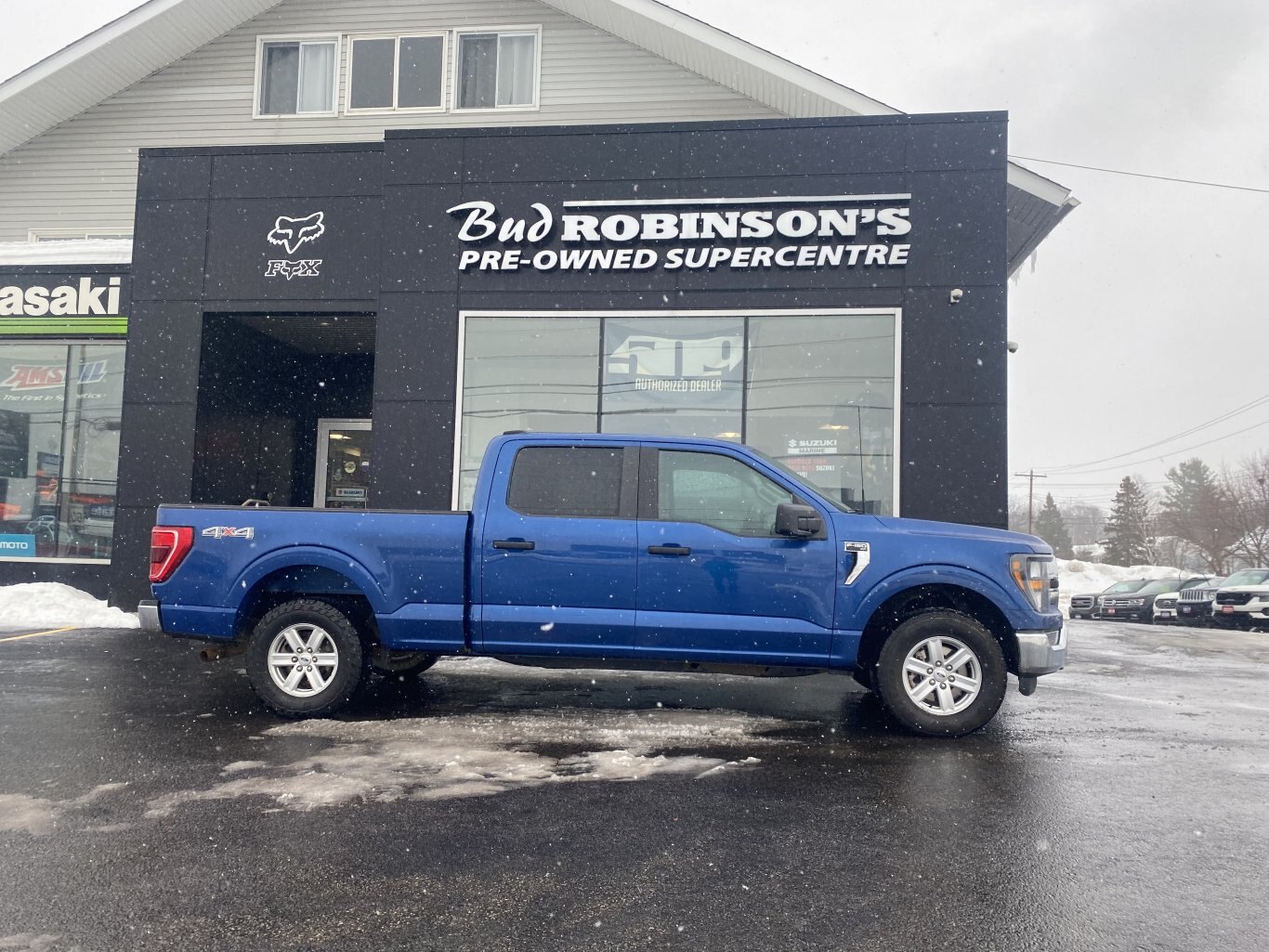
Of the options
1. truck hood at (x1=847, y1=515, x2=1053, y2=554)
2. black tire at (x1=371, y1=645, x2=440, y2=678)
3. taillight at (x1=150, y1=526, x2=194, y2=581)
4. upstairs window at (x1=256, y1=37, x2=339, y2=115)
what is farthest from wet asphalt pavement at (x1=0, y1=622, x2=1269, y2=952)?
upstairs window at (x1=256, y1=37, x2=339, y2=115)

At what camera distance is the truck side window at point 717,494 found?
593 centimetres

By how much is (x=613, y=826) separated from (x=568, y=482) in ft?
8.78

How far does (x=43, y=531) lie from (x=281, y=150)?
266 inches

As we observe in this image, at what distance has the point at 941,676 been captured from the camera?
574 centimetres

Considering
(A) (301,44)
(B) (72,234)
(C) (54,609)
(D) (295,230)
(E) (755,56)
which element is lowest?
(C) (54,609)

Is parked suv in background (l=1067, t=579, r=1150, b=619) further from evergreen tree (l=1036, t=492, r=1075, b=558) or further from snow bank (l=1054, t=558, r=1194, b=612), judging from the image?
evergreen tree (l=1036, t=492, r=1075, b=558)

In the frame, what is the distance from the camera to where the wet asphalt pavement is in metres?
3.02

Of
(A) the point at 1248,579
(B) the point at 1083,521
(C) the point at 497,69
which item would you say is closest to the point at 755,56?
(C) the point at 497,69

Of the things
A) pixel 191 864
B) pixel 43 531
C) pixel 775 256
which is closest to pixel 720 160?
pixel 775 256

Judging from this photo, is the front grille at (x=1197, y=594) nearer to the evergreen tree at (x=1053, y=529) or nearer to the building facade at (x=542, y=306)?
the building facade at (x=542, y=306)

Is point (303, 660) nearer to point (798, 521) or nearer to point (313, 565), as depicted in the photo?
point (313, 565)

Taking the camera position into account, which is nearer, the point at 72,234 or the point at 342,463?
the point at 342,463

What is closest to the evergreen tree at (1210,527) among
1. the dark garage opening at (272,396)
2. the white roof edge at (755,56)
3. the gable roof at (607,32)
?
the gable roof at (607,32)

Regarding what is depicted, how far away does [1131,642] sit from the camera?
1415 cm
